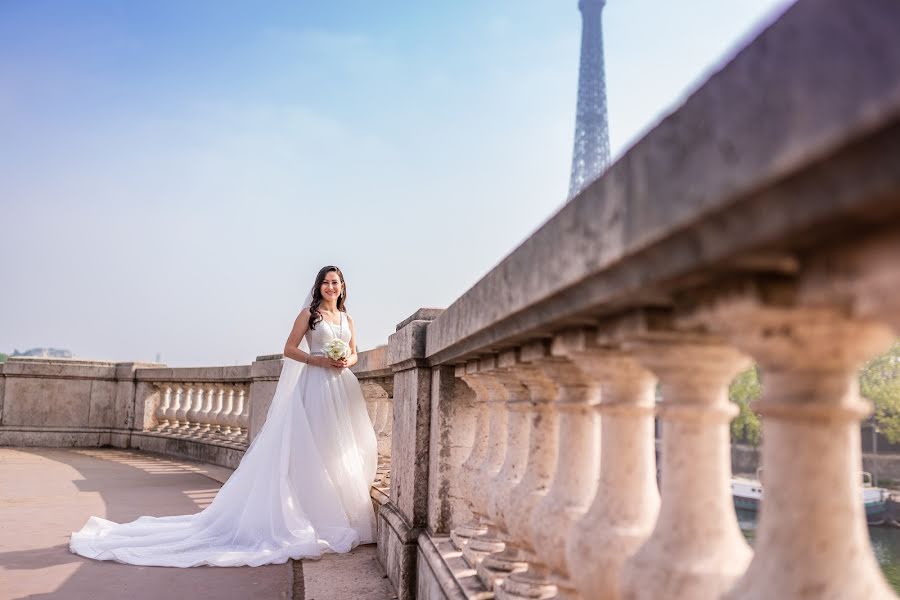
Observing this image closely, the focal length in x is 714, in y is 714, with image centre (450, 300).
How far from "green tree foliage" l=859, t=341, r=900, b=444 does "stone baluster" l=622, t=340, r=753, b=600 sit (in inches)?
1535

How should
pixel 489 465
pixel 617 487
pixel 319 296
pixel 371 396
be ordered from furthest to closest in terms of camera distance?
pixel 371 396 < pixel 319 296 < pixel 489 465 < pixel 617 487

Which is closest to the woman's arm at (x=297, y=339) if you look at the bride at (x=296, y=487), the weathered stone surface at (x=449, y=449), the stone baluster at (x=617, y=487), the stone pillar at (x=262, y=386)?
the bride at (x=296, y=487)

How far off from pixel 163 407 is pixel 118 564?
27.3 ft

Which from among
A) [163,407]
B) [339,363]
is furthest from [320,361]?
[163,407]

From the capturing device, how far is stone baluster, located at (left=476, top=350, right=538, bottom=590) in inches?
97.7

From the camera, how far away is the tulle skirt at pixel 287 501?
189 inches

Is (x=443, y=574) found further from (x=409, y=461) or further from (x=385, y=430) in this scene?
(x=385, y=430)

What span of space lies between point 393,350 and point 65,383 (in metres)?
10.4

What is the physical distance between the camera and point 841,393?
40.3 inches

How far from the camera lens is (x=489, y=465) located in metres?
2.86

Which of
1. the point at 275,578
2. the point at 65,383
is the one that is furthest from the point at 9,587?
the point at 65,383

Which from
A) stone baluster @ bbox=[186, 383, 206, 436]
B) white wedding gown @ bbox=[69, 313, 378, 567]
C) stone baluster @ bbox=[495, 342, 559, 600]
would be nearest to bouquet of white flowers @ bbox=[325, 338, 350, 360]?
white wedding gown @ bbox=[69, 313, 378, 567]

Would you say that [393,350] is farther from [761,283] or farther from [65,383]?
[65,383]

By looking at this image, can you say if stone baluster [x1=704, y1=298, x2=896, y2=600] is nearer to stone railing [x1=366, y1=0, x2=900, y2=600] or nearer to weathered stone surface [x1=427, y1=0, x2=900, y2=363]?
stone railing [x1=366, y1=0, x2=900, y2=600]
